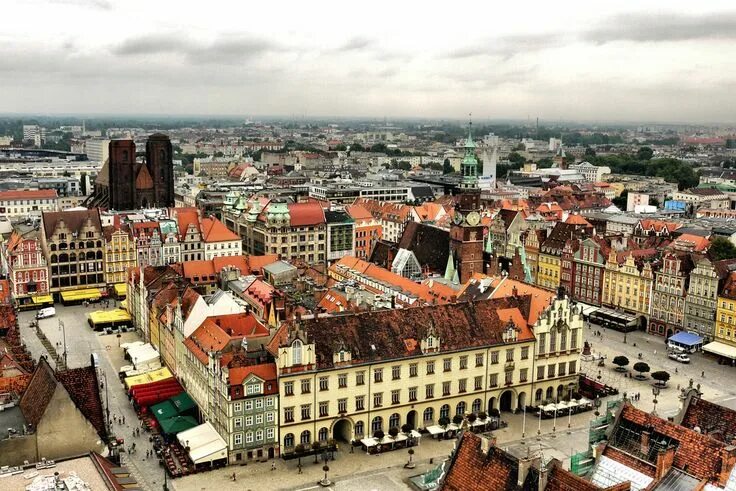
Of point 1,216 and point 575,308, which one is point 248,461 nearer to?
point 575,308

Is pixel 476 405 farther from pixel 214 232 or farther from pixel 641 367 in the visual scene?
pixel 214 232

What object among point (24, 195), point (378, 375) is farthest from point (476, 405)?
point (24, 195)

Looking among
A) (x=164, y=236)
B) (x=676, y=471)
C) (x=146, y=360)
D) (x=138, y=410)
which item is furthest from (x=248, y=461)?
(x=164, y=236)

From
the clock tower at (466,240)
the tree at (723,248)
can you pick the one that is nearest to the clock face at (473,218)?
the clock tower at (466,240)

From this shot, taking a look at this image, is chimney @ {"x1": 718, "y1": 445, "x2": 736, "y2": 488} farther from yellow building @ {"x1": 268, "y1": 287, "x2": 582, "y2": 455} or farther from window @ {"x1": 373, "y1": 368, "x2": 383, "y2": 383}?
window @ {"x1": 373, "y1": 368, "x2": 383, "y2": 383}

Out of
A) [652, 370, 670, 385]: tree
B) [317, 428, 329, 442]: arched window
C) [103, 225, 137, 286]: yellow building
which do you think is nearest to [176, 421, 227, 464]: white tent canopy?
[317, 428, 329, 442]: arched window

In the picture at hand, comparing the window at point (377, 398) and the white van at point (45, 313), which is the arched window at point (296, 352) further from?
the white van at point (45, 313)
